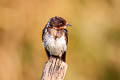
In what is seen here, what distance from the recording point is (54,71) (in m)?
6.83

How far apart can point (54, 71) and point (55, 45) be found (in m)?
1.42

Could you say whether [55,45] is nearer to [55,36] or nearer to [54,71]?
[55,36]

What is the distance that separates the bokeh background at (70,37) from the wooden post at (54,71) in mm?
3089

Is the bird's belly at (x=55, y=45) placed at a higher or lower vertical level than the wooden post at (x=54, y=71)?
higher

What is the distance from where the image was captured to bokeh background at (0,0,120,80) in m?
10.2

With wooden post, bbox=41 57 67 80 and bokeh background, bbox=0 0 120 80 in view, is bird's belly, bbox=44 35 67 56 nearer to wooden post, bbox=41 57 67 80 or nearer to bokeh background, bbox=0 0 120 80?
wooden post, bbox=41 57 67 80

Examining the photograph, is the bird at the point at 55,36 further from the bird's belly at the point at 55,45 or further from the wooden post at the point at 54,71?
the wooden post at the point at 54,71

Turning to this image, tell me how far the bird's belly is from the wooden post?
3.61 ft

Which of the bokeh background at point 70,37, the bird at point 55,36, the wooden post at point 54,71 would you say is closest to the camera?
the wooden post at point 54,71

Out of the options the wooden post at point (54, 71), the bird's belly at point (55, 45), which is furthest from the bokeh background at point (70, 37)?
the wooden post at point (54, 71)

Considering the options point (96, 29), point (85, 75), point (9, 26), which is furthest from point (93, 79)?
point (9, 26)

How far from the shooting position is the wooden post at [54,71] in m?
6.71

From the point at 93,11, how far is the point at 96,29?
12.3 inches

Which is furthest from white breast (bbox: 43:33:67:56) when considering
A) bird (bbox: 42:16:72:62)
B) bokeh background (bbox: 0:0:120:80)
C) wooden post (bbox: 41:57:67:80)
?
bokeh background (bbox: 0:0:120:80)
